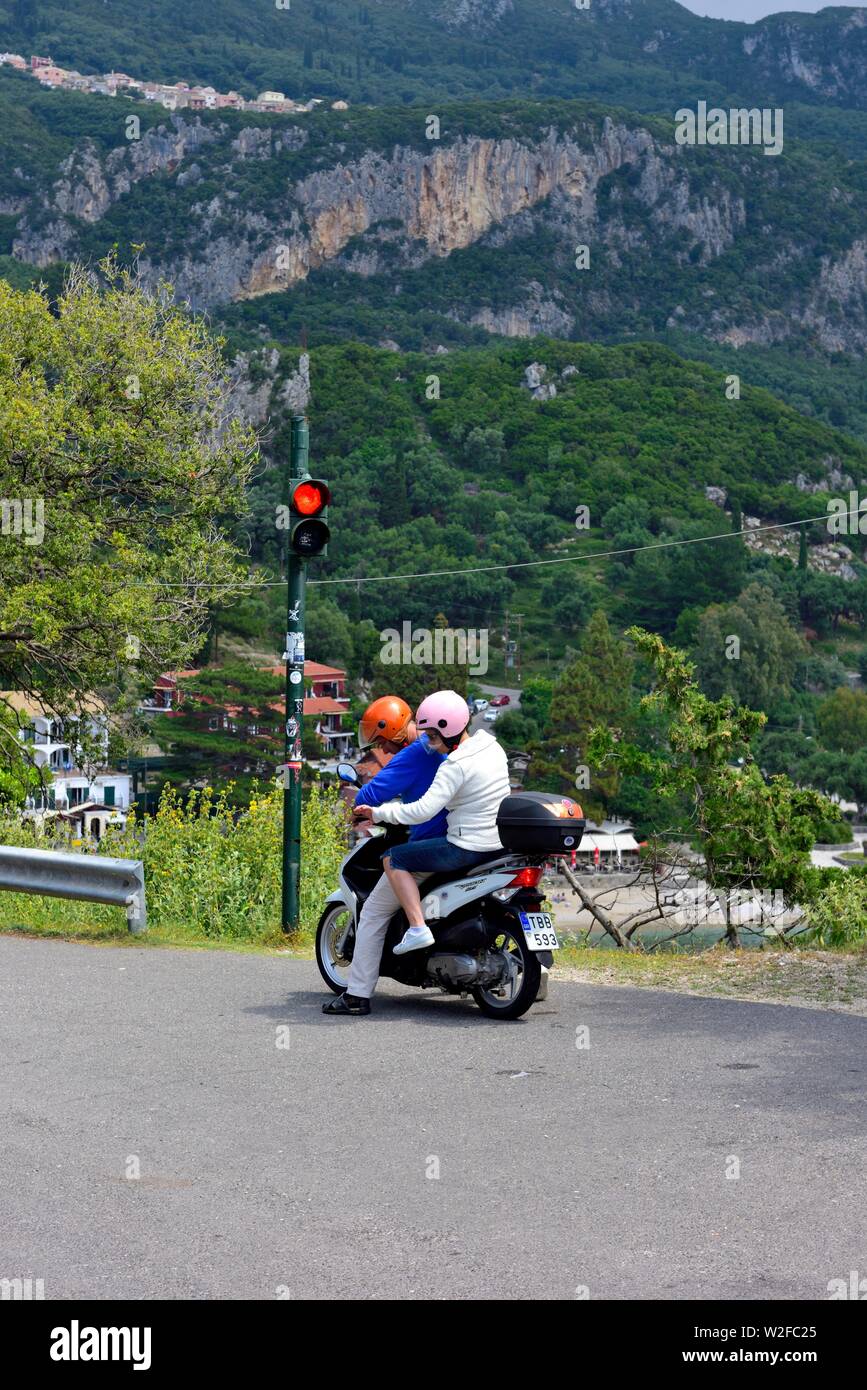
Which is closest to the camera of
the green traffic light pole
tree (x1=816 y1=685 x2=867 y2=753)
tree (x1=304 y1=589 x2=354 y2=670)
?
the green traffic light pole

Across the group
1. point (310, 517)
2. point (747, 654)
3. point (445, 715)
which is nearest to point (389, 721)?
point (445, 715)

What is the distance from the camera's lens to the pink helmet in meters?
7.76

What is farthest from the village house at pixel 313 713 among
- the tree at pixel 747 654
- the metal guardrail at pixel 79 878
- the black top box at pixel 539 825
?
the black top box at pixel 539 825

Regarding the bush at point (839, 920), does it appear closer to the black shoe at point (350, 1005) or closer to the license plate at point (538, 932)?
the license plate at point (538, 932)

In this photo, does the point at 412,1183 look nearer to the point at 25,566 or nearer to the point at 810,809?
the point at 810,809

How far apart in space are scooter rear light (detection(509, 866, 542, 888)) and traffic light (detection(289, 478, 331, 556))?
3.45m

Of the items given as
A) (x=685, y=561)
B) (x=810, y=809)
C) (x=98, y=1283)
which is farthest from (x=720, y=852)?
(x=685, y=561)

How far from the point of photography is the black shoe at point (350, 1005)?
802 centimetres

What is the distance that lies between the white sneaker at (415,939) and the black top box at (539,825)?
1.89 ft

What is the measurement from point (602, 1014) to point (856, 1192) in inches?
122

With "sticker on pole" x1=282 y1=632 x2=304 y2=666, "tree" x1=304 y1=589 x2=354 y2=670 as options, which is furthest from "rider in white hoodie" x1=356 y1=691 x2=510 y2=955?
"tree" x1=304 y1=589 x2=354 y2=670

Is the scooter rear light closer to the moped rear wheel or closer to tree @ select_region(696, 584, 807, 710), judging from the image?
the moped rear wheel

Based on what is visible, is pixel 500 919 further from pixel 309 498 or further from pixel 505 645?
pixel 505 645

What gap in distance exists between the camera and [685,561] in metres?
119
